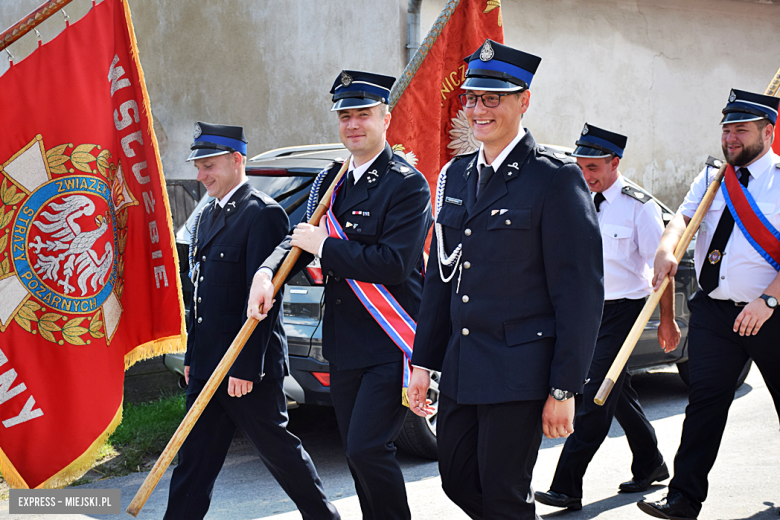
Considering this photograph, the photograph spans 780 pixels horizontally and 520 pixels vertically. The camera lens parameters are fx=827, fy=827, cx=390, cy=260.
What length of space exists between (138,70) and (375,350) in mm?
1690

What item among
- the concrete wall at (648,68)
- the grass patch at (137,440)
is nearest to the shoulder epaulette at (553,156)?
the grass patch at (137,440)

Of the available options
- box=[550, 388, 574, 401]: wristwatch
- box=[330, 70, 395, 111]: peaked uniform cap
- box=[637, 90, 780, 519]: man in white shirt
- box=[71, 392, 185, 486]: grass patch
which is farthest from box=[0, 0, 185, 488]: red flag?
box=[637, 90, 780, 519]: man in white shirt

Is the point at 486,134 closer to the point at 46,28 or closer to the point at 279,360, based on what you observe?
the point at 279,360

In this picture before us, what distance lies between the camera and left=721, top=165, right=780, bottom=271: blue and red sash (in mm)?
4004

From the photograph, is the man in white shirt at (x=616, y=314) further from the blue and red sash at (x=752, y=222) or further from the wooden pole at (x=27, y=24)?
the wooden pole at (x=27, y=24)

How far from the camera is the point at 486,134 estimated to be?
2.89 metres

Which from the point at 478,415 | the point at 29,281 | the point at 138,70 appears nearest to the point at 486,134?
the point at 478,415

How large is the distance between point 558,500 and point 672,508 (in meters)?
0.61

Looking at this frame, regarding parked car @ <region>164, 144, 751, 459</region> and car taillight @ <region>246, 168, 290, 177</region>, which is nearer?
parked car @ <region>164, 144, 751, 459</region>

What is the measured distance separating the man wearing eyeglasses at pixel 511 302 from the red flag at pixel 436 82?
143 centimetres

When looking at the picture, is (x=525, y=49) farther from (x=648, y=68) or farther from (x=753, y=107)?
(x=753, y=107)

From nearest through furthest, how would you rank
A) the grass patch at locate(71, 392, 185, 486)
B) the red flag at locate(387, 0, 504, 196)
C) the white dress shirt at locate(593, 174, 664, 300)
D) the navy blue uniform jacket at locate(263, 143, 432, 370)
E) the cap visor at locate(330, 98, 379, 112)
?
the navy blue uniform jacket at locate(263, 143, 432, 370) < the cap visor at locate(330, 98, 379, 112) < the red flag at locate(387, 0, 504, 196) < the white dress shirt at locate(593, 174, 664, 300) < the grass patch at locate(71, 392, 185, 486)

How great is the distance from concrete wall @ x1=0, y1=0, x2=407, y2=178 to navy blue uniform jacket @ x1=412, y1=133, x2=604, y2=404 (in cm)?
780

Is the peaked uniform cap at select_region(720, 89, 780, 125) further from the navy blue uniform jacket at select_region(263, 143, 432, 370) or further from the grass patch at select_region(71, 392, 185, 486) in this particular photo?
the grass patch at select_region(71, 392, 185, 486)
